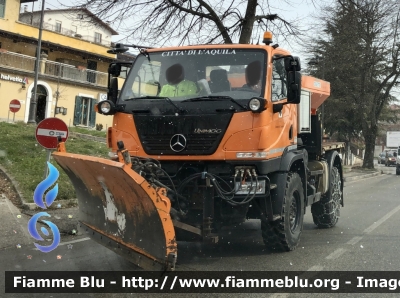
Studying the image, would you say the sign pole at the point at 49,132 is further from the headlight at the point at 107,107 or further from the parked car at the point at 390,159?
the parked car at the point at 390,159

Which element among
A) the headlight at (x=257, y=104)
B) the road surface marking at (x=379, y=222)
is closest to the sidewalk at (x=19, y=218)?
the headlight at (x=257, y=104)

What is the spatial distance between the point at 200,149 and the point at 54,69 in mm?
32769

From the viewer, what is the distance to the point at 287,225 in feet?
21.3

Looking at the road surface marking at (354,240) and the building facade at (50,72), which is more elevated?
the building facade at (50,72)

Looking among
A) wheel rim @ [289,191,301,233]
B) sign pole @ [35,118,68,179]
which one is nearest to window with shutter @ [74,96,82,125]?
sign pole @ [35,118,68,179]

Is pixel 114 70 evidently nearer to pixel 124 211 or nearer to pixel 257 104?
pixel 257 104

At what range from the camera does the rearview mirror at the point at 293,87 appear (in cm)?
627

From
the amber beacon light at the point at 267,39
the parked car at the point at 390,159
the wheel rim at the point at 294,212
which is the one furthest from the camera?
the parked car at the point at 390,159

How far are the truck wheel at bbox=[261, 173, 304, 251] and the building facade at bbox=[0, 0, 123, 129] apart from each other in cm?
2701

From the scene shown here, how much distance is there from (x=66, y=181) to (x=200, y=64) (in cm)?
549

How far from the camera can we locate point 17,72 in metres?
33.1

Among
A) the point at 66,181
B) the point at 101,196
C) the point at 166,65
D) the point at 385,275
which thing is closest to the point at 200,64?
the point at 166,65

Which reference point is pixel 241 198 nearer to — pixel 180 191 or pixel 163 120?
pixel 180 191

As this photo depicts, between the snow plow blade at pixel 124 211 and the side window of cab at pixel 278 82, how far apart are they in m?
2.36
